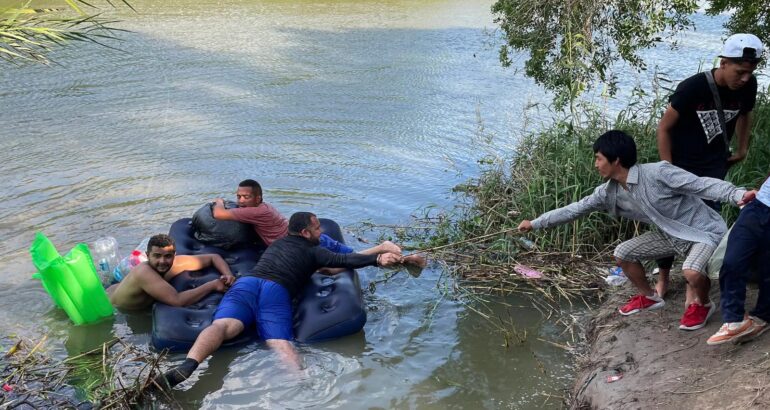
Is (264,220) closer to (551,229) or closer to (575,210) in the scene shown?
(551,229)

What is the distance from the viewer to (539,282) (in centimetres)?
682

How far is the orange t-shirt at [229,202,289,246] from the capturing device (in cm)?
686

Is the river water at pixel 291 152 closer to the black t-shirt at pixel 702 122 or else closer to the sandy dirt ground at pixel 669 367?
the sandy dirt ground at pixel 669 367

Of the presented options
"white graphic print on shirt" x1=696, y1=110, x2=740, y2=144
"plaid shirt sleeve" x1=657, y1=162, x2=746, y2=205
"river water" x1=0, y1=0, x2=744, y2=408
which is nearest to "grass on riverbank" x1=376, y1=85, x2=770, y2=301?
"river water" x1=0, y1=0, x2=744, y2=408

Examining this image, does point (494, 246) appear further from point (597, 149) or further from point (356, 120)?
point (356, 120)

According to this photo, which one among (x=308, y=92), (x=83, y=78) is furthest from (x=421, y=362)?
(x=83, y=78)

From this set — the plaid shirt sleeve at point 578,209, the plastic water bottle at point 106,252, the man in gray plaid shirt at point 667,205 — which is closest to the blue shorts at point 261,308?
the plastic water bottle at point 106,252

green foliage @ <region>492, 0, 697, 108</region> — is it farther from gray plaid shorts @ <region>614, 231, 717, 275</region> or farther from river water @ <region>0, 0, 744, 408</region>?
gray plaid shorts @ <region>614, 231, 717, 275</region>

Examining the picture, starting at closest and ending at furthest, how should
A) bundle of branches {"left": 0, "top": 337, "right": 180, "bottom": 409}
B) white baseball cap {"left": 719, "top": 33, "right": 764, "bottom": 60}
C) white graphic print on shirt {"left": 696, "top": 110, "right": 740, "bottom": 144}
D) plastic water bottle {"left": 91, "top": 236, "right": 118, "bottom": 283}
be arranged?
white baseball cap {"left": 719, "top": 33, "right": 764, "bottom": 60} < bundle of branches {"left": 0, "top": 337, "right": 180, "bottom": 409} < white graphic print on shirt {"left": 696, "top": 110, "right": 740, "bottom": 144} < plastic water bottle {"left": 91, "top": 236, "right": 118, "bottom": 283}

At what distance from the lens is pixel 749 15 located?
7.21 meters

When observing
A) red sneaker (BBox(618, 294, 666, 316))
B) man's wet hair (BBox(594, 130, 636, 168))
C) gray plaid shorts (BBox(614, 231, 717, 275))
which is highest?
man's wet hair (BBox(594, 130, 636, 168))

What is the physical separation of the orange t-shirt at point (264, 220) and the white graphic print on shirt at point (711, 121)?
3.51 m

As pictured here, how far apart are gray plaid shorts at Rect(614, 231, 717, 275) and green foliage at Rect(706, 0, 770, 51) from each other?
319 centimetres

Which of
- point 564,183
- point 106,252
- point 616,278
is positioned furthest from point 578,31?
point 106,252
